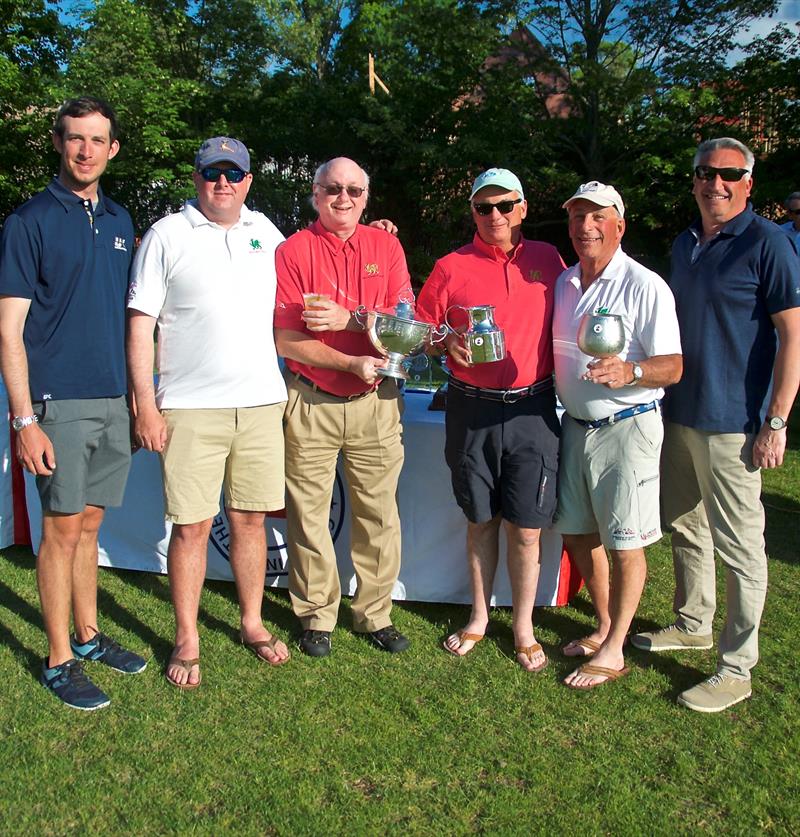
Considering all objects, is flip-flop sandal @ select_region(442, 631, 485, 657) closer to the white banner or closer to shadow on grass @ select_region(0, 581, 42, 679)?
the white banner

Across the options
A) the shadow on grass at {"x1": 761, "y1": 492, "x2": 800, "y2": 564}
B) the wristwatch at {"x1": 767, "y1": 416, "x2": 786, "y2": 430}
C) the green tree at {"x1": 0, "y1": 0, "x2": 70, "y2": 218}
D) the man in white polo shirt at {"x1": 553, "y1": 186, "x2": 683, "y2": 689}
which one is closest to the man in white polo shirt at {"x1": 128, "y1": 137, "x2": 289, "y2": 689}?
the man in white polo shirt at {"x1": 553, "y1": 186, "x2": 683, "y2": 689}

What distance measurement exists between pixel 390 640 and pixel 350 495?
69cm

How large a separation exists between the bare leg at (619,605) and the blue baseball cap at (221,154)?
2180 millimetres

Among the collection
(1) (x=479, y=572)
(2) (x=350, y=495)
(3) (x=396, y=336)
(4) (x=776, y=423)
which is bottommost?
(1) (x=479, y=572)

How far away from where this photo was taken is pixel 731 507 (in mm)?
3080

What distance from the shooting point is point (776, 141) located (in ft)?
48.8

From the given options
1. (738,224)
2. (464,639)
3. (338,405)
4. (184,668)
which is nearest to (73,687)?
(184,668)

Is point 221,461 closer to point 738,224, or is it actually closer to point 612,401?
point 612,401

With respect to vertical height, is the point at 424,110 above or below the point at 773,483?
above

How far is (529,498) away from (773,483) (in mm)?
3664

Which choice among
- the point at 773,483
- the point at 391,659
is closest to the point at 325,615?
the point at 391,659

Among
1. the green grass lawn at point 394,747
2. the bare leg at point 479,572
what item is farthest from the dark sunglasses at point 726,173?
the green grass lawn at point 394,747

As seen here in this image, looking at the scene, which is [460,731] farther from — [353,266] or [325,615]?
[353,266]

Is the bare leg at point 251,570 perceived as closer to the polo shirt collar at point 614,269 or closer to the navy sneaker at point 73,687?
the navy sneaker at point 73,687
